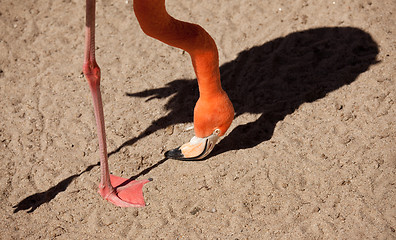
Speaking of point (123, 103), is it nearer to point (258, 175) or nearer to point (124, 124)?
point (124, 124)

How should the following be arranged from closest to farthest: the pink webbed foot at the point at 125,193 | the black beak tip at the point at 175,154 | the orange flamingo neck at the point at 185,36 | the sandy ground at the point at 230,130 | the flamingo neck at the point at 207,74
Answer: the orange flamingo neck at the point at 185,36
the flamingo neck at the point at 207,74
the sandy ground at the point at 230,130
the pink webbed foot at the point at 125,193
the black beak tip at the point at 175,154

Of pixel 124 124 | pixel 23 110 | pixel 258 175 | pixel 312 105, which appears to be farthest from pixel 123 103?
pixel 312 105

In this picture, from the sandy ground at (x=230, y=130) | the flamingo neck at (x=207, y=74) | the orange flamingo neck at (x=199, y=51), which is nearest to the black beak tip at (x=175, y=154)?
the sandy ground at (x=230, y=130)

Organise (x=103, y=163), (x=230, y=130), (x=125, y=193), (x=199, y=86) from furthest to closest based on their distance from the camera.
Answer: (x=230, y=130) < (x=125, y=193) < (x=199, y=86) < (x=103, y=163)

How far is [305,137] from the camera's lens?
4211 mm

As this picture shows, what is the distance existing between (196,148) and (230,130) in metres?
0.61

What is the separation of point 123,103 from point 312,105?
6.54ft

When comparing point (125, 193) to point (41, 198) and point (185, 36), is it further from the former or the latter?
point (185, 36)

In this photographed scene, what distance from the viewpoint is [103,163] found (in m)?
3.61

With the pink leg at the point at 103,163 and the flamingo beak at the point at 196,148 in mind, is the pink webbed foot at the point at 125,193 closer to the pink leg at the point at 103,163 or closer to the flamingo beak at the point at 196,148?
the pink leg at the point at 103,163

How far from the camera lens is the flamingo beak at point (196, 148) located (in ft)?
12.8

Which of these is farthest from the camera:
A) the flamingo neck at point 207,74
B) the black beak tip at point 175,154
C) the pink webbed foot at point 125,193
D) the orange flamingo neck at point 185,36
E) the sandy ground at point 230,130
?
the black beak tip at point 175,154

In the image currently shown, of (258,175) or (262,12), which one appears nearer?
(258,175)

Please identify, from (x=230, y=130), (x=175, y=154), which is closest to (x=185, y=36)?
(x=175, y=154)
